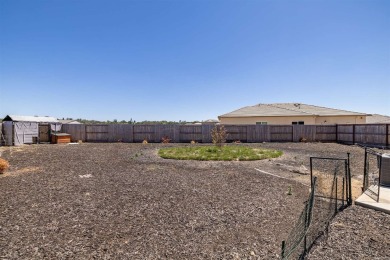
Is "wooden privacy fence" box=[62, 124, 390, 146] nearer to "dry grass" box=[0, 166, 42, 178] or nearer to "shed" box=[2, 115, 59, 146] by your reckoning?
A: "shed" box=[2, 115, 59, 146]

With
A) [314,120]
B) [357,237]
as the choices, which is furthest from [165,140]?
[357,237]

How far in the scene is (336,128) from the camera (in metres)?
22.3

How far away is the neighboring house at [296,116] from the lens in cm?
2556

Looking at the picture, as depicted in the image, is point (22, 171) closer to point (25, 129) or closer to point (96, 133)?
point (25, 129)

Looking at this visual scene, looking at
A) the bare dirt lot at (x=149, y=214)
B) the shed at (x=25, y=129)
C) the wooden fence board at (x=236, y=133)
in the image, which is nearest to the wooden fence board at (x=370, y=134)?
the wooden fence board at (x=236, y=133)

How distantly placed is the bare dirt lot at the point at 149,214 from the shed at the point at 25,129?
14.3 metres

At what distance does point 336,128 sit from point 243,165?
17013 millimetres

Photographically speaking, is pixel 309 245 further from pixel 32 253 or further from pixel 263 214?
pixel 32 253

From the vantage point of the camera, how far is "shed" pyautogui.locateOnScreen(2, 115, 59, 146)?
63.5 feet

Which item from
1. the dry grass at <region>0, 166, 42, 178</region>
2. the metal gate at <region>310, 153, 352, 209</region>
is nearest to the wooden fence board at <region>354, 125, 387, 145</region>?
the metal gate at <region>310, 153, 352, 209</region>

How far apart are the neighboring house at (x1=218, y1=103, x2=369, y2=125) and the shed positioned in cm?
1945

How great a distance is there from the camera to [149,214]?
4.68m

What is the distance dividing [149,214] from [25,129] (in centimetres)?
2169

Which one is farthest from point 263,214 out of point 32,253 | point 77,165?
point 77,165
